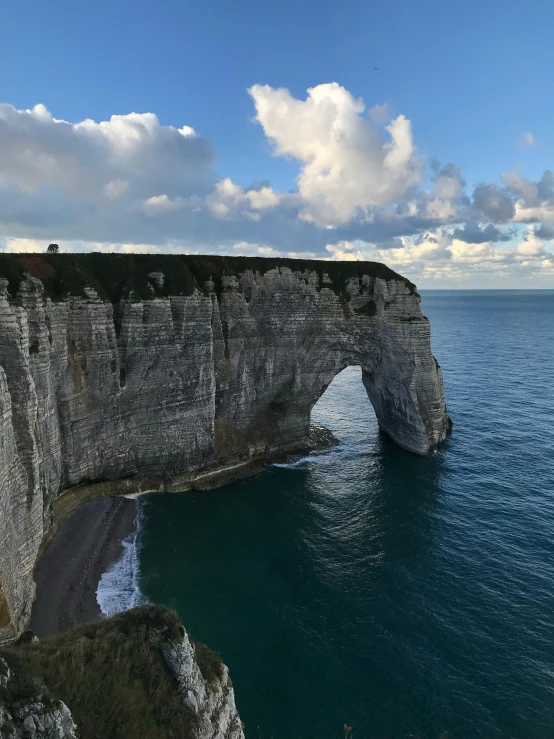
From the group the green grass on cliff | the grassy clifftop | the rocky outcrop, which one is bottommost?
the green grass on cliff

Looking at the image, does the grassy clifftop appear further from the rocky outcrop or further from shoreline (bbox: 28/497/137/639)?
the rocky outcrop

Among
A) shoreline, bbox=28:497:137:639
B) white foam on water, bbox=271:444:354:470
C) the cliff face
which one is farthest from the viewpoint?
white foam on water, bbox=271:444:354:470

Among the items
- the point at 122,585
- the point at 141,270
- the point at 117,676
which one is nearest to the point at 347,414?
the point at 141,270

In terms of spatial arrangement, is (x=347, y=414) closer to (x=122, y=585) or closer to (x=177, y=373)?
(x=177, y=373)

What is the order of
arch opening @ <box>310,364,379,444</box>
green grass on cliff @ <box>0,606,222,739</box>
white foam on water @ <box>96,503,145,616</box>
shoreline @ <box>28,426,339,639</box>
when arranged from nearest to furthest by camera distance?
1. green grass on cliff @ <box>0,606,222,739</box>
2. shoreline @ <box>28,426,339,639</box>
3. white foam on water @ <box>96,503,145,616</box>
4. arch opening @ <box>310,364,379,444</box>

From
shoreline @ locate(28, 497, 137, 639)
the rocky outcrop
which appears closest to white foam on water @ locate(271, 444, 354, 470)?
shoreline @ locate(28, 497, 137, 639)

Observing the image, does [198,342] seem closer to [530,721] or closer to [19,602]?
[19,602]

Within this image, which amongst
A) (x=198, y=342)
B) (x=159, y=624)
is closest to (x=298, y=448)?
(x=198, y=342)
